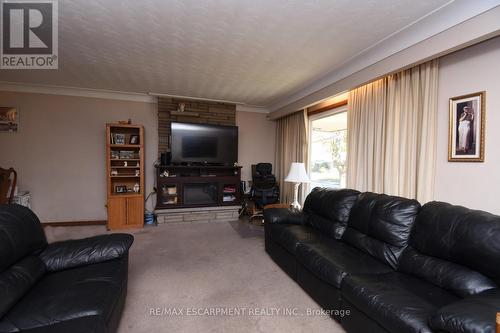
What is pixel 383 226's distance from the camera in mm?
2154

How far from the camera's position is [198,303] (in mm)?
2107

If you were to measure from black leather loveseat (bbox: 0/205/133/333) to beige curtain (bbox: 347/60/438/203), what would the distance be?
2.97m

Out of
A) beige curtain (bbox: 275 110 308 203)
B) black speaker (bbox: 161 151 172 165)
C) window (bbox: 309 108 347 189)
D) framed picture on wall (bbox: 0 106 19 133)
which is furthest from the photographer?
beige curtain (bbox: 275 110 308 203)

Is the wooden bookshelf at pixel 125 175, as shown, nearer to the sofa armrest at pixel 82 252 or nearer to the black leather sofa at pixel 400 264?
the sofa armrest at pixel 82 252

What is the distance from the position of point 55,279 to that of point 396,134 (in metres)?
3.57

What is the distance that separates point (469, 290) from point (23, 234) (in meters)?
3.08

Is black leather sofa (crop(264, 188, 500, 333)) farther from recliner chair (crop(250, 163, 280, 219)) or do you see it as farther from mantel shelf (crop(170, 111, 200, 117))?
mantel shelf (crop(170, 111, 200, 117))

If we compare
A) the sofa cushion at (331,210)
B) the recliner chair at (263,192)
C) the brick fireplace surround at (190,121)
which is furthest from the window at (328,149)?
the brick fireplace surround at (190,121)

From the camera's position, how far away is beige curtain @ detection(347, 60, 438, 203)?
96.7 inches

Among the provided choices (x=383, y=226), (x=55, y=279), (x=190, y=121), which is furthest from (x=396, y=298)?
(x=190, y=121)

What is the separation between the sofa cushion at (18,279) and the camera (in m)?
1.31

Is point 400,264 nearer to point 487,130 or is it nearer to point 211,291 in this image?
point 487,130

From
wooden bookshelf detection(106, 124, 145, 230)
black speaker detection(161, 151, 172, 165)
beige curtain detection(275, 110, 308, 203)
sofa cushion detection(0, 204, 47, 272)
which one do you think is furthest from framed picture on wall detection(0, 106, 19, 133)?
beige curtain detection(275, 110, 308, 203)

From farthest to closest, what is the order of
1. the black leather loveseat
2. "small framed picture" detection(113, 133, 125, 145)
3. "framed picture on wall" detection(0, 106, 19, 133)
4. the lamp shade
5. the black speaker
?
1. the black speaker
2. "small framed picture" detection(113, 133, 125, 145)
3. "framed picture on wall" detection(0, 106, 19, 133)
4. the lamp shade
5. the black leather loveseat
